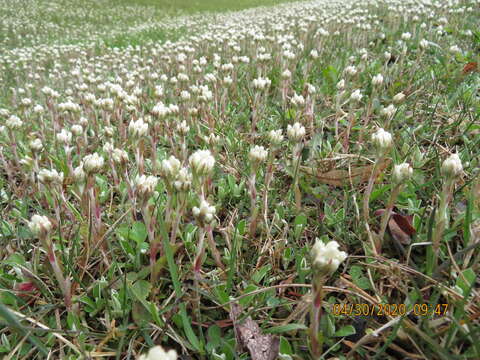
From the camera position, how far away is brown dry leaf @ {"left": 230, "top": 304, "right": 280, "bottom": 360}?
1.20m

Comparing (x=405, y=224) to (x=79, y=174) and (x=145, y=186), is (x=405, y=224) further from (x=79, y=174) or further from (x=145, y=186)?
(x=79, y=174)

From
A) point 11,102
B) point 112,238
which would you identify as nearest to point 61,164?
point 112,238

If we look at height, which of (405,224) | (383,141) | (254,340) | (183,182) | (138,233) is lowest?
A: (254,340)

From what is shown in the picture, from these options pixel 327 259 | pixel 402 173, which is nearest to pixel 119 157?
pixel 327 259

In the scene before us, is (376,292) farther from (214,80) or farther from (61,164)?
(214,80)

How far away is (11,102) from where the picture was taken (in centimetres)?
440

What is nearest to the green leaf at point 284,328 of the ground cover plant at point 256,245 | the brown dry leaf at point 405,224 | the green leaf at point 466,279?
the ground cover plant at point 256,245

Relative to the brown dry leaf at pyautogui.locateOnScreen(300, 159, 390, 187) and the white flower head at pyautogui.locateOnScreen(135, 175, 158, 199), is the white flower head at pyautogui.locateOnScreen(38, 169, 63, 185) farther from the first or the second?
the brown dry leaf at pyautogui.locateOnScreen(300, 159, 390, 187)

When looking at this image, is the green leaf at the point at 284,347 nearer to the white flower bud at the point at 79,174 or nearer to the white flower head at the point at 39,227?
the white flower head at the point at 39,227

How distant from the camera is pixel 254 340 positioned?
4.06ft

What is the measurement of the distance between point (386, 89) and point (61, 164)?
2.80 m
